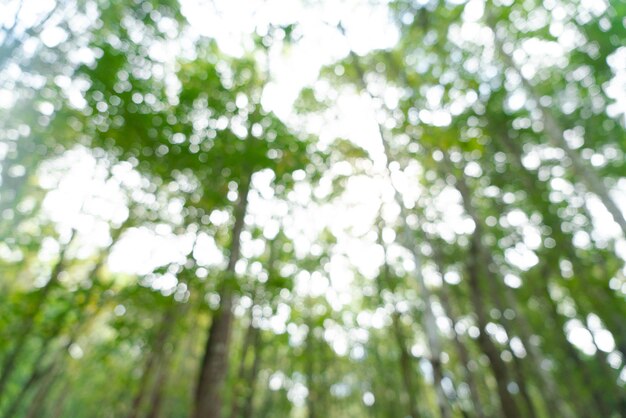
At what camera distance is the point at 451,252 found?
36.8ft

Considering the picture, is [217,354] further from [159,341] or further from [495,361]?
[495,361]

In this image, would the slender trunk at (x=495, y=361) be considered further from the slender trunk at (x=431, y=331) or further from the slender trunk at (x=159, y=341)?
the slender trunk at (x=159, y=341)

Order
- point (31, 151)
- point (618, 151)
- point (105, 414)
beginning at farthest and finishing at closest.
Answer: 1. point (105, 414)
2. point (618, 151)
3. point (31, 151)

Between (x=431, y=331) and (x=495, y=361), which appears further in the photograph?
(x=495, y=361)

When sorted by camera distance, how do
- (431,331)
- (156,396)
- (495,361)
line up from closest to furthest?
(431,331), (495,361), (156,396)

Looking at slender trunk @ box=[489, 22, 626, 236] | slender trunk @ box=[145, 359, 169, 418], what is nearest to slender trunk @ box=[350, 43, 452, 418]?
slender trunk @ box=[489, 22, 626, 236]

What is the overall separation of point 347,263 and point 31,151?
7874mm

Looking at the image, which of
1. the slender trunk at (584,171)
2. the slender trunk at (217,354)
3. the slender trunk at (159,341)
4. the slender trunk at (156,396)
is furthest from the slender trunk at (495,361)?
the slender trunk at (156,396)

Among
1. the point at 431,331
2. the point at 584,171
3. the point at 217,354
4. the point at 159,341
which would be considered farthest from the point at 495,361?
the point at 159,341

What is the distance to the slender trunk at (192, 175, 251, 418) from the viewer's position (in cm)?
451

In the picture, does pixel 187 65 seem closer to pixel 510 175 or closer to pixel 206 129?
pixel 206 129

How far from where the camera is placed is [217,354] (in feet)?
15.8

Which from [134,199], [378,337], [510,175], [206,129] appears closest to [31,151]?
[134,199]

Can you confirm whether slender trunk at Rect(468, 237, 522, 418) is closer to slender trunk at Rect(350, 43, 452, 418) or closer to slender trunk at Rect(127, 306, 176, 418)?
slender trunk at Rect(350, 43, 452, 418)
